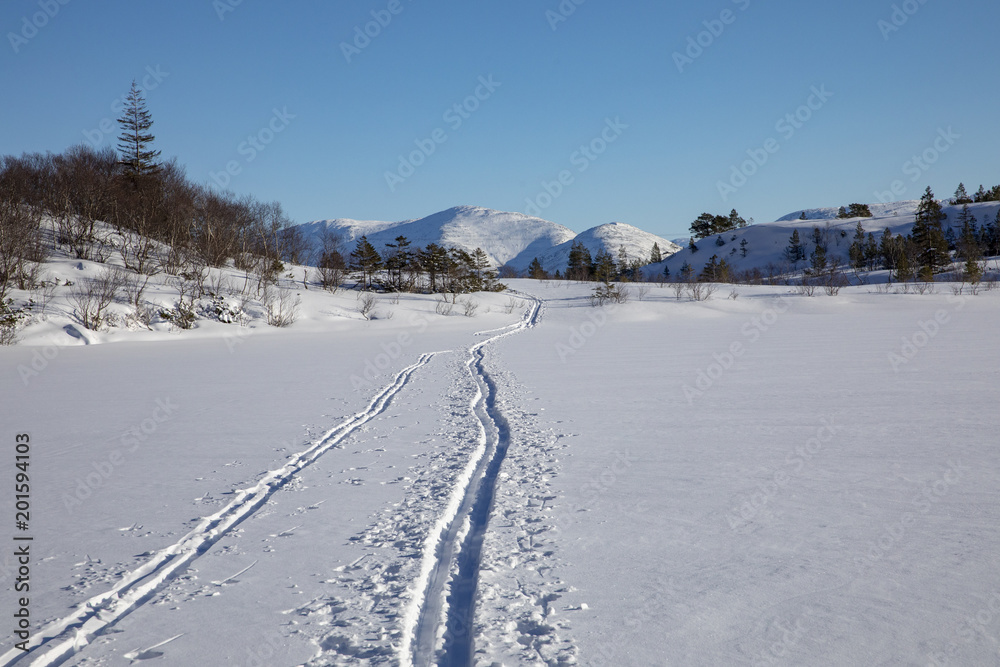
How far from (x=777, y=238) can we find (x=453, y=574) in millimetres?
122131

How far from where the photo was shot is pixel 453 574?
3.98 metres

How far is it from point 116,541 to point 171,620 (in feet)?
5.43

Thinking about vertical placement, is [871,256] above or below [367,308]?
above

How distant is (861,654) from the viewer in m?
3.02

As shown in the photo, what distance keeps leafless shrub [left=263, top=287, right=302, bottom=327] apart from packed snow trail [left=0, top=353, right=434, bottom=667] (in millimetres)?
26898

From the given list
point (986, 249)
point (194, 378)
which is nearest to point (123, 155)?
point (194, 378)

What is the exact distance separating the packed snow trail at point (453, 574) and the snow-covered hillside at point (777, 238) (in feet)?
348

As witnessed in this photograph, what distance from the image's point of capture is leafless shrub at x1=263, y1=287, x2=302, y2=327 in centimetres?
3128

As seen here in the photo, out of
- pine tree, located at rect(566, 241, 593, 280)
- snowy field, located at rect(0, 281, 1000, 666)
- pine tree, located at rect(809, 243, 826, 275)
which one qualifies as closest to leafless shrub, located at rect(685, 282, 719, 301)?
A: snowy field, located at rect(0, 281, 1000, 666)

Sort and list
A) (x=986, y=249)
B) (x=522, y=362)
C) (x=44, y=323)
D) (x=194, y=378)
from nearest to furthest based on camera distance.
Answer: (x=194, y=378)
(x=522, y=362)
(x=44, y=323)
(x=986, y=249)

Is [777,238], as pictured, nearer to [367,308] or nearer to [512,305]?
[512,305]

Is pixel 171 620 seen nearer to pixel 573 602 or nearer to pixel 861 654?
pixel 573 602

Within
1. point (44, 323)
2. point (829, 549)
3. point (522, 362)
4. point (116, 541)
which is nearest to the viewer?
point (829, 549)

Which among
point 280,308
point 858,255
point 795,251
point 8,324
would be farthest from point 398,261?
point 795,251
